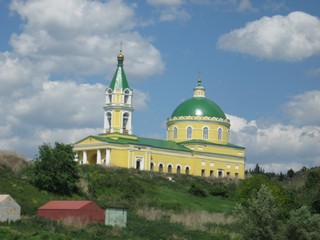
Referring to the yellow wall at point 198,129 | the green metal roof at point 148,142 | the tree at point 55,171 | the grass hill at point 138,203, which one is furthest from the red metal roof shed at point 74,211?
the yellow wall at point 198,129

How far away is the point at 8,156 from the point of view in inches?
2397

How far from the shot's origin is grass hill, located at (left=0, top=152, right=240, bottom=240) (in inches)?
1502

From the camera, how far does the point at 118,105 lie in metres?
82.8

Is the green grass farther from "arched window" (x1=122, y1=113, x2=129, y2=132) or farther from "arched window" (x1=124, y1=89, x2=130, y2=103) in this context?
"arched window" (x1=124, y1=89, x2=130, y2=103)

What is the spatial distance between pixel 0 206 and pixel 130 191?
727 inches

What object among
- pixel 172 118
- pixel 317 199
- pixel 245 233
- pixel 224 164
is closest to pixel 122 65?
pixel 172 118

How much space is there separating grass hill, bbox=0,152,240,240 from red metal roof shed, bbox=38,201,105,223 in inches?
44.4

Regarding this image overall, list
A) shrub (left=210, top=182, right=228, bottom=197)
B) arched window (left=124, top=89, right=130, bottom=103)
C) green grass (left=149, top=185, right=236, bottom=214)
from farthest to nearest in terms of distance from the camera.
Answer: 1. arched window (left=124, top=89, right=130, bottom=103)
2. shrub (left=210, top=182, right=228, bottom=197)
3. green grass (left=149, top=185, right=236, bottom=214)

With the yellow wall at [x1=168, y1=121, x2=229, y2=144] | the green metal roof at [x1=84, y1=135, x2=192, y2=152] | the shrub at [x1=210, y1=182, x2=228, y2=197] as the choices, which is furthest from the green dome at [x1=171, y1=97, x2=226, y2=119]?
the shrub at [x1=210, y1=182, x2=228, y2=197]

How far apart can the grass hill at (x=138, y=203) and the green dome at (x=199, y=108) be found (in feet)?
46.4

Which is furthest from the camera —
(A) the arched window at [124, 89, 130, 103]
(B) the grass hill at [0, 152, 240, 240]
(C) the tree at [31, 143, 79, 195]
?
(A) the arched window at [124, 89, 130, 103]

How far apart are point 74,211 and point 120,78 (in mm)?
42595

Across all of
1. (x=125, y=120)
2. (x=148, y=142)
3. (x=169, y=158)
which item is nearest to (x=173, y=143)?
(x=169, y=158)

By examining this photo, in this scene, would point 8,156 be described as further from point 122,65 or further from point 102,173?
point 122,65
